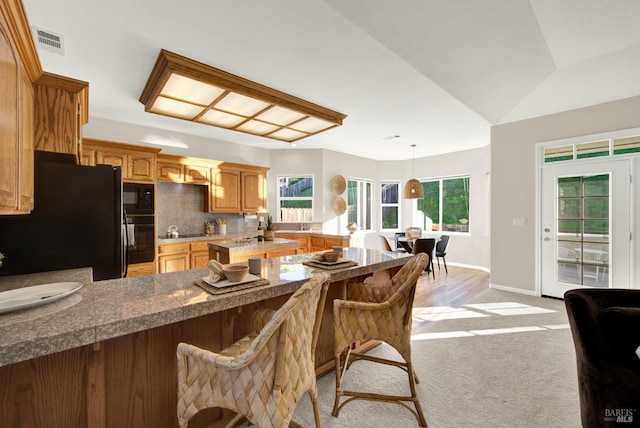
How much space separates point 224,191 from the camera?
5281 mm

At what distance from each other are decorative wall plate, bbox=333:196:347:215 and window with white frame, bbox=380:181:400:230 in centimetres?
174

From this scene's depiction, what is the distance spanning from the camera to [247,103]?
340 centimetres

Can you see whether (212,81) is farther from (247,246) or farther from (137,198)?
(137,198)

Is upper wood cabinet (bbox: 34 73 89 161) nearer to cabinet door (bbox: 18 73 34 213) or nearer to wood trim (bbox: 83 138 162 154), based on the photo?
cabinet door (bbox: 18 73 34 213)

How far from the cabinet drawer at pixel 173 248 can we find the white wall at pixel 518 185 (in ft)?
16.8

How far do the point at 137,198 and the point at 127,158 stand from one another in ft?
1.94

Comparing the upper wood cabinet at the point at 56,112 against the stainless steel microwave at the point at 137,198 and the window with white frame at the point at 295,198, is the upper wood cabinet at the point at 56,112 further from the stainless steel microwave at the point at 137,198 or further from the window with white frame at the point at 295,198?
the window with white frame at the point at 295,198

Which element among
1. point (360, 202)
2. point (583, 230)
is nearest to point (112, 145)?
point (360, 202)

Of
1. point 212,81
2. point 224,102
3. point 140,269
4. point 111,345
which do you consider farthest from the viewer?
point 140,269

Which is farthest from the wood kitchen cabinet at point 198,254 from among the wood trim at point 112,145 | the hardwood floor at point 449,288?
→ the hardwood floor at point 449,288

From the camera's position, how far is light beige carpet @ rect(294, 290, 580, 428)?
177 centimetres

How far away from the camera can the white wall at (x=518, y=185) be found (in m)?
3.97

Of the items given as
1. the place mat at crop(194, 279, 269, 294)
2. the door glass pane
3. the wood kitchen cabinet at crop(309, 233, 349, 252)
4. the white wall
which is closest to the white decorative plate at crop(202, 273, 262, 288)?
the place mat at crop(194, 279, 269, 294)

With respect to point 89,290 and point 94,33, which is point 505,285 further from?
point 94,33
